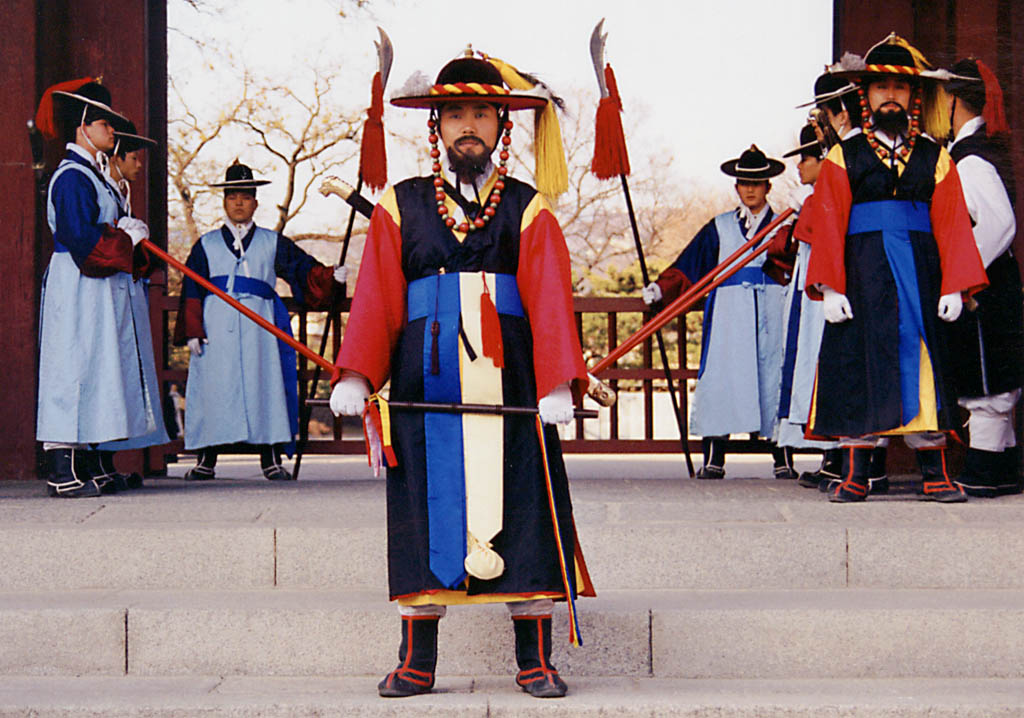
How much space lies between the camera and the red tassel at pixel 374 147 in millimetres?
5098

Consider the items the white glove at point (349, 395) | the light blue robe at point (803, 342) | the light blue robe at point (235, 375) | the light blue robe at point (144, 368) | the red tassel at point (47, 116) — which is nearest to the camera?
the white glove at point (349, 395)

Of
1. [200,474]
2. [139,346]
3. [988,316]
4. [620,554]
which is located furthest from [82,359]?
[988,316]

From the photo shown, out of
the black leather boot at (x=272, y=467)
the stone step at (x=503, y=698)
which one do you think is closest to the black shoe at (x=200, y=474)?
the black leather boot at (x=272, y=467)

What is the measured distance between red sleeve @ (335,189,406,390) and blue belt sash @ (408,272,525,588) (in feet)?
0.23

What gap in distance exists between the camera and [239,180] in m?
7.05

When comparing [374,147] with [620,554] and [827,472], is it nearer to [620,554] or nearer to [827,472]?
[620,554]

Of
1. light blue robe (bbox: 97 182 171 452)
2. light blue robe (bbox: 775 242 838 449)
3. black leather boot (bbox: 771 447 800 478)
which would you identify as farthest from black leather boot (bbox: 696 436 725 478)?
light blue robe (bbox: 97 182 171 452)

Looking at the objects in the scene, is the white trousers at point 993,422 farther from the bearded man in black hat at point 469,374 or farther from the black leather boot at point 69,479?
the black leather boot at point 69,479

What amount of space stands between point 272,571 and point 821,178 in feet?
9.23

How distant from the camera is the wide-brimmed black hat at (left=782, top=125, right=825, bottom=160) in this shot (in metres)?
6.30

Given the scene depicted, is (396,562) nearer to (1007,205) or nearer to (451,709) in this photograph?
(451,709)

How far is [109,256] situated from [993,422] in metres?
4.21

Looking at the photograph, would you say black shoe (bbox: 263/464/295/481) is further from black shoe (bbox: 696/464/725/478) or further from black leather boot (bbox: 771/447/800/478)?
black leather boot (bbox: 771/447/800/478)

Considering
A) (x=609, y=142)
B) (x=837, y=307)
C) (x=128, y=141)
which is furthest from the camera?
(x=128, y=141)
